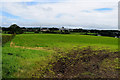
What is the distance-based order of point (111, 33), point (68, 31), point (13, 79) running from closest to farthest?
1. point (13, 79)
2. point (111, 33)
3. point (68, 31)

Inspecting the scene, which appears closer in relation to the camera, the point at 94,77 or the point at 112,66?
the point at 94,77

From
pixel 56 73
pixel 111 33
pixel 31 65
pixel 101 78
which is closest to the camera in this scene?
pixel 101 78

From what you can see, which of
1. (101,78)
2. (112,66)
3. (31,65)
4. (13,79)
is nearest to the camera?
(13,79)

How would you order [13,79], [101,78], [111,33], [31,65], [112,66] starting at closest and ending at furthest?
[13,79], [101,78], [31,65], [112,66], [111,33]

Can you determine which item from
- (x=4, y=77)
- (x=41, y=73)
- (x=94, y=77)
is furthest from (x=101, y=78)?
(x=4, y=77)

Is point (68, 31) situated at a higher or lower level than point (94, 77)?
higher

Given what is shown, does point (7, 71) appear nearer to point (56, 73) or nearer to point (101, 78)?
point (56, 73)

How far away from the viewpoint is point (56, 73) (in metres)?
6.12

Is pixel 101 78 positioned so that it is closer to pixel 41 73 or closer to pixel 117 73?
pixel 117 73

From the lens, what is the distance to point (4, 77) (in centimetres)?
533

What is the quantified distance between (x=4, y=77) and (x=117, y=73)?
615 cm

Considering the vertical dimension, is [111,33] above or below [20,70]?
above

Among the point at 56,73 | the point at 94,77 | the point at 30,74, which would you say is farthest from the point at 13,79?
the point at 94,77

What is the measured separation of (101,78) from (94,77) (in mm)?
354
